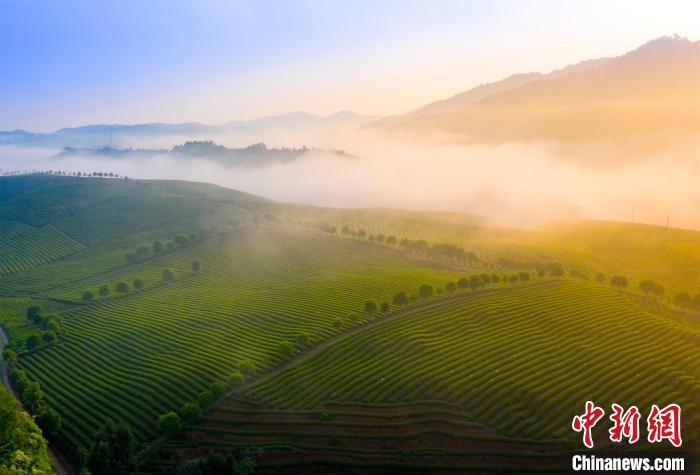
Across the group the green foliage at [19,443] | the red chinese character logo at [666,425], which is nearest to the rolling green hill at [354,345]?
the red chinese character logo at [666,425]

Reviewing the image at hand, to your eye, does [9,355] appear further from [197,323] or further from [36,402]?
[197,323]

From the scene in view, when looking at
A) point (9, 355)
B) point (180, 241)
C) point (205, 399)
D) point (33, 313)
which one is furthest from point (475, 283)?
point (180, 241)

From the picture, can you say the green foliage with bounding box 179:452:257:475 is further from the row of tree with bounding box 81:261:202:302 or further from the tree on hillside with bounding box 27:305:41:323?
the row of tree with bounding box 81:261:202:302

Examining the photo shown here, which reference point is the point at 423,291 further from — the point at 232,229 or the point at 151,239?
the point at 151,239

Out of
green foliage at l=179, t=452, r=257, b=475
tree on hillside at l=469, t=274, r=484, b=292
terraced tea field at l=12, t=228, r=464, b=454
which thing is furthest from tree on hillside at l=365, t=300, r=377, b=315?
green foliage at l=179, t=452, r=257, b=475

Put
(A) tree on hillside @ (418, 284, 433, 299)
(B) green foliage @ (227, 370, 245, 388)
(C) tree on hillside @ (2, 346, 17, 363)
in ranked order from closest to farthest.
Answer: (B) green foliage @ (227, 370, 245, 388) → (C) tree on hillside @ (2, 346, 17, 363) → (A) tree on hillside @ (418, 284, 433, 299)

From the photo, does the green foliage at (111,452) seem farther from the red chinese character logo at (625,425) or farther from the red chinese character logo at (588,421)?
the red chinese character logo at (625,425)

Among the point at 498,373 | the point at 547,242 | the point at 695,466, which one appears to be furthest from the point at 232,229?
the point at 695,466
